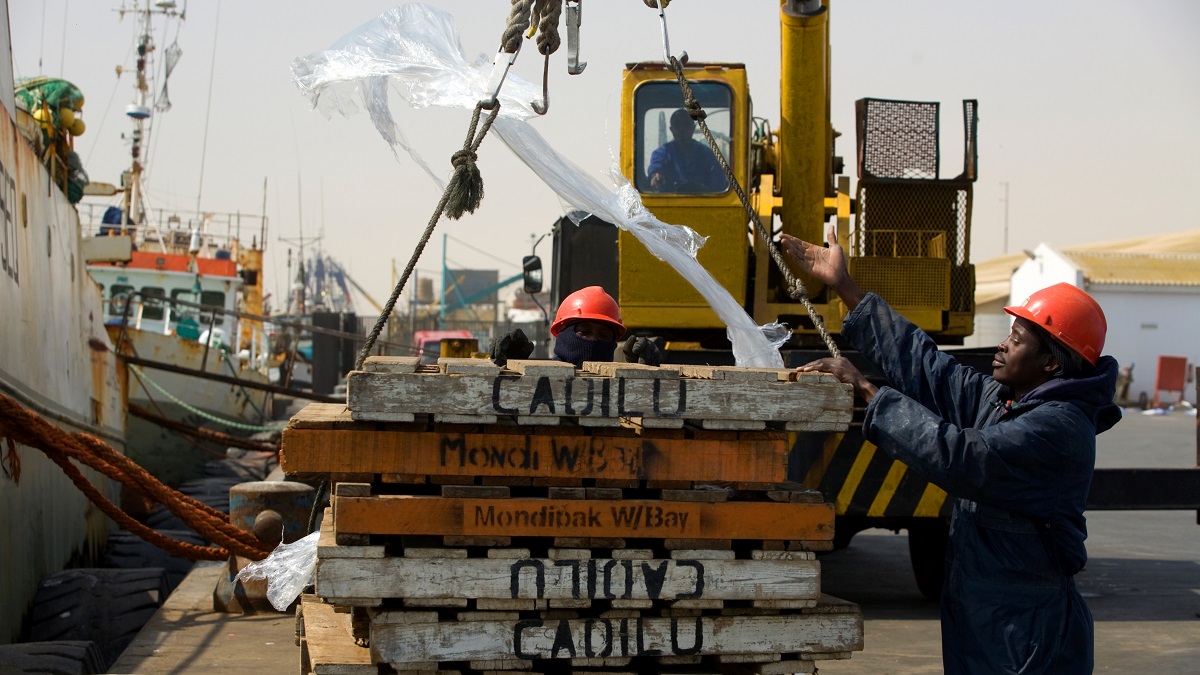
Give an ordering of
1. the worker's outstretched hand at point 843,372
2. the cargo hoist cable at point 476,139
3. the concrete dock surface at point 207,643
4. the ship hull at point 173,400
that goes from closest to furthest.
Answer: the worker's outstretched hand at point 843,372 → the cargo hoist cable at point 476,139 → the concrete dock surface at point 207,643 → the ship hull at point 173,400

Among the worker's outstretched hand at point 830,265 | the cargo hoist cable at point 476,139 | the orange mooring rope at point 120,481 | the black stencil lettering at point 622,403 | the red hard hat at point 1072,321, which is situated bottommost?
the orange mooring rope at point 120,481

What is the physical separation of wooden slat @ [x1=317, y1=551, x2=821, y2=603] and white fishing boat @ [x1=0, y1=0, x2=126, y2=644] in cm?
452

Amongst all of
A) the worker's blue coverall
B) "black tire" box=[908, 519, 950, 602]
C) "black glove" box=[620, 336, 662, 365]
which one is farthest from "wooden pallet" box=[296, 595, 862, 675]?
"black tire" box=[908, 519, 950, 602]

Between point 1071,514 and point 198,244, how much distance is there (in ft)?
89.5

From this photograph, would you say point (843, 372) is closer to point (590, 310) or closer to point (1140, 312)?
point (590, 310)

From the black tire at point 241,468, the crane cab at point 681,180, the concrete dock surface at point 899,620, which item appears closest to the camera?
the concrete dock surface at point 899,620

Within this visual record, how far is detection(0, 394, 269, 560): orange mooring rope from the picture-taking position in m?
7.21

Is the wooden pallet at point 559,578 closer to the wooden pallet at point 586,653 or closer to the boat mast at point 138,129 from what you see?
the wooden pallet at point 586,653

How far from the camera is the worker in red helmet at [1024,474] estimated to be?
12.3ft

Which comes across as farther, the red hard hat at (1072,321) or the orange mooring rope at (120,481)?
the orange mooring rope at (120,481)

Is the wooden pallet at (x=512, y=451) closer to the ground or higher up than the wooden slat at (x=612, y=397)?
closer to the ground

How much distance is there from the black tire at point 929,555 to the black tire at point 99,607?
5.32 m

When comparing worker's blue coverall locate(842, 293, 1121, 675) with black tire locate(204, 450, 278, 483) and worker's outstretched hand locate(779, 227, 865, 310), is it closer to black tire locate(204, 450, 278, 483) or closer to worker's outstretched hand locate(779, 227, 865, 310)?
worker's outstretched hand locate(779, 227, 865, 310)

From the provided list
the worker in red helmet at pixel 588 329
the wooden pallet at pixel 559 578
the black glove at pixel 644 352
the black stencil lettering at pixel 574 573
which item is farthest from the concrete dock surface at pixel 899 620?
the black stencil lettering at pixel 574 573
